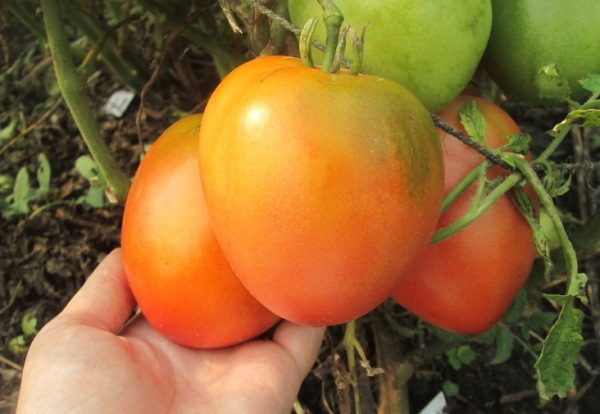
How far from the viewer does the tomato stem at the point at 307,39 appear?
60cm

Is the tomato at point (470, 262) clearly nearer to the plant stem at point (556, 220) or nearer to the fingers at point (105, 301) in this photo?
the plant stem at point (556, 220)

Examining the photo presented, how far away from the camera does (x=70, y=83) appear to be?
96 cm

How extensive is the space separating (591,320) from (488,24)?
790 mm

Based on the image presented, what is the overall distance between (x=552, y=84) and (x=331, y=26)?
0.30m

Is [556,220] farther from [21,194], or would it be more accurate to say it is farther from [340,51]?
[21,194]

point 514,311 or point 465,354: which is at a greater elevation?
point 514,311

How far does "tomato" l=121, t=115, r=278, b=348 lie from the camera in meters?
0.78

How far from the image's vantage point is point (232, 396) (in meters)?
0.91

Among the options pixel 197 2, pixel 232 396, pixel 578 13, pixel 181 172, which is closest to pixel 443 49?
pixel 578 13

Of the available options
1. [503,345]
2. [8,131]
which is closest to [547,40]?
[503,345]

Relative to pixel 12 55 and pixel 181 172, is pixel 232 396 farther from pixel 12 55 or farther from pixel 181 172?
pixel 12 55

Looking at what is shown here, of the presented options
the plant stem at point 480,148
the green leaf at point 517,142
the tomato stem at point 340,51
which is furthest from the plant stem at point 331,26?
the green leaf at point 517,142

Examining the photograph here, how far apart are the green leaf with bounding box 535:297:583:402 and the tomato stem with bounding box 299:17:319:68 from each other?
14.1 inches

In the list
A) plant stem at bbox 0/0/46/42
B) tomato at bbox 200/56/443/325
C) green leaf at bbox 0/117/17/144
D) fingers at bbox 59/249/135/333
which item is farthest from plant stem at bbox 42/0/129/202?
green leaf at bbox 0/117/17/144
